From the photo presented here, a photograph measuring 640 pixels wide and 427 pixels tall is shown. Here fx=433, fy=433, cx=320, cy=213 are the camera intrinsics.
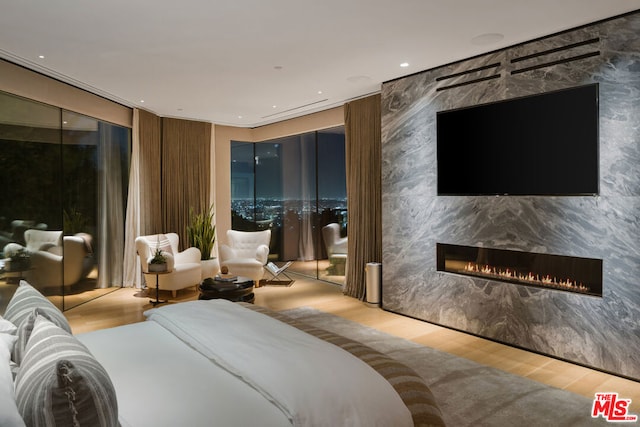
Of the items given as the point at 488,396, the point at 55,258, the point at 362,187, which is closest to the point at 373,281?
the point at 362,187

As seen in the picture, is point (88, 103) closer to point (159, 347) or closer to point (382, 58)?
point (382, 58)

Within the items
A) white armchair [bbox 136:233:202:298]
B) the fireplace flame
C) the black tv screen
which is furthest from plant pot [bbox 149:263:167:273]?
the fireplace flame

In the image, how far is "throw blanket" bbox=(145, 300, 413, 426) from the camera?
5.23 feet

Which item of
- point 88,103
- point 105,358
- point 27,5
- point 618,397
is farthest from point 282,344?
point 88,103

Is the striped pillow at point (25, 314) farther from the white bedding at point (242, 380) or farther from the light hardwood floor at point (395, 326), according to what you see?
the light hardwood floor at point (395, 326)

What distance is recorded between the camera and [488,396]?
295 cm

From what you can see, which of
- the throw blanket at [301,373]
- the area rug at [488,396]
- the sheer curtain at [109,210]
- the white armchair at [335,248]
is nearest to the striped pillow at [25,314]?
the throw blanket at [301,373]

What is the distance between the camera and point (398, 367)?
6.83 feet

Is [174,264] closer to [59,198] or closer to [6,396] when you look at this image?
[59,198]

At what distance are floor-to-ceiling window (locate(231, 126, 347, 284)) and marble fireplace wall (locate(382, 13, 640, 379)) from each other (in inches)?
64.7

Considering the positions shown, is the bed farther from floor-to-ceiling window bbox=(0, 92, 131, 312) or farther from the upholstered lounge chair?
the upholstered lounge chair

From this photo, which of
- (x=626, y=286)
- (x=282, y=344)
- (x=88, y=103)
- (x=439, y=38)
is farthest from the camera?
(x=88, y=103)

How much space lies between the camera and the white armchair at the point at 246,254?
21.4ft

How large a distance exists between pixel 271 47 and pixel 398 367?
9.90 ft
